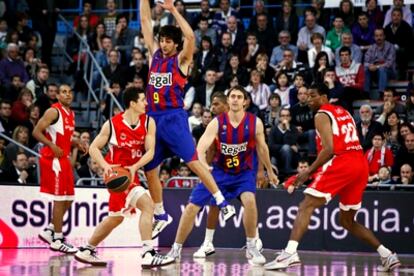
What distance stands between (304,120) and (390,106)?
1714 mm

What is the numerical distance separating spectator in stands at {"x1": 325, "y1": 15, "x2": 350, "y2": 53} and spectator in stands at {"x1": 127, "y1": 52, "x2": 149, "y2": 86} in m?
4.03

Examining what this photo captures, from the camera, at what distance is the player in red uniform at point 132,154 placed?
532 inches

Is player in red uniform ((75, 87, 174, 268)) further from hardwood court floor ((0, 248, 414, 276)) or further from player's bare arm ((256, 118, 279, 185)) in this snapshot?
player's bare arm ((256, 118, 279, 185))

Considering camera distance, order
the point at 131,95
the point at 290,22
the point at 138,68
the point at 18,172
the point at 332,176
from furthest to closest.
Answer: the point at 290,22
the point at 138,68
the point at 18,172
the point at 332,176
the point at 131,95

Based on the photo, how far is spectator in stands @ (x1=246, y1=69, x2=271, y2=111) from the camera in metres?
21.9

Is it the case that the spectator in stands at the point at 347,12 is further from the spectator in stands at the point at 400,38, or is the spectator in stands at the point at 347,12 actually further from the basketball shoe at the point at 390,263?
the basketball shoe at the point at 390,263

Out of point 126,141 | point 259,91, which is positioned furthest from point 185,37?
point 259,91

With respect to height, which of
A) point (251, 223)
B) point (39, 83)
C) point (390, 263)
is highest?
point (39, 83)

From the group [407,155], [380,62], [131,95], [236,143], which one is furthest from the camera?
[380,62]

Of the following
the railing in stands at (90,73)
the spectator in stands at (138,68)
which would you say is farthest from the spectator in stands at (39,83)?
the spectator in stands at (138,68)

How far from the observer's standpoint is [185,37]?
13.9 m

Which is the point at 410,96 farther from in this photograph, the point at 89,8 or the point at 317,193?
the point at 89,8

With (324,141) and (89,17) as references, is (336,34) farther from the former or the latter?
(324,141)

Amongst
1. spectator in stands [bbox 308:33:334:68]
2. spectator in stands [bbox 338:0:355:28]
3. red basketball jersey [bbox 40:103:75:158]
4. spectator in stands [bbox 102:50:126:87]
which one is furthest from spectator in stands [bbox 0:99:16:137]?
spectator in stands [bbox 338:0:355:28]
